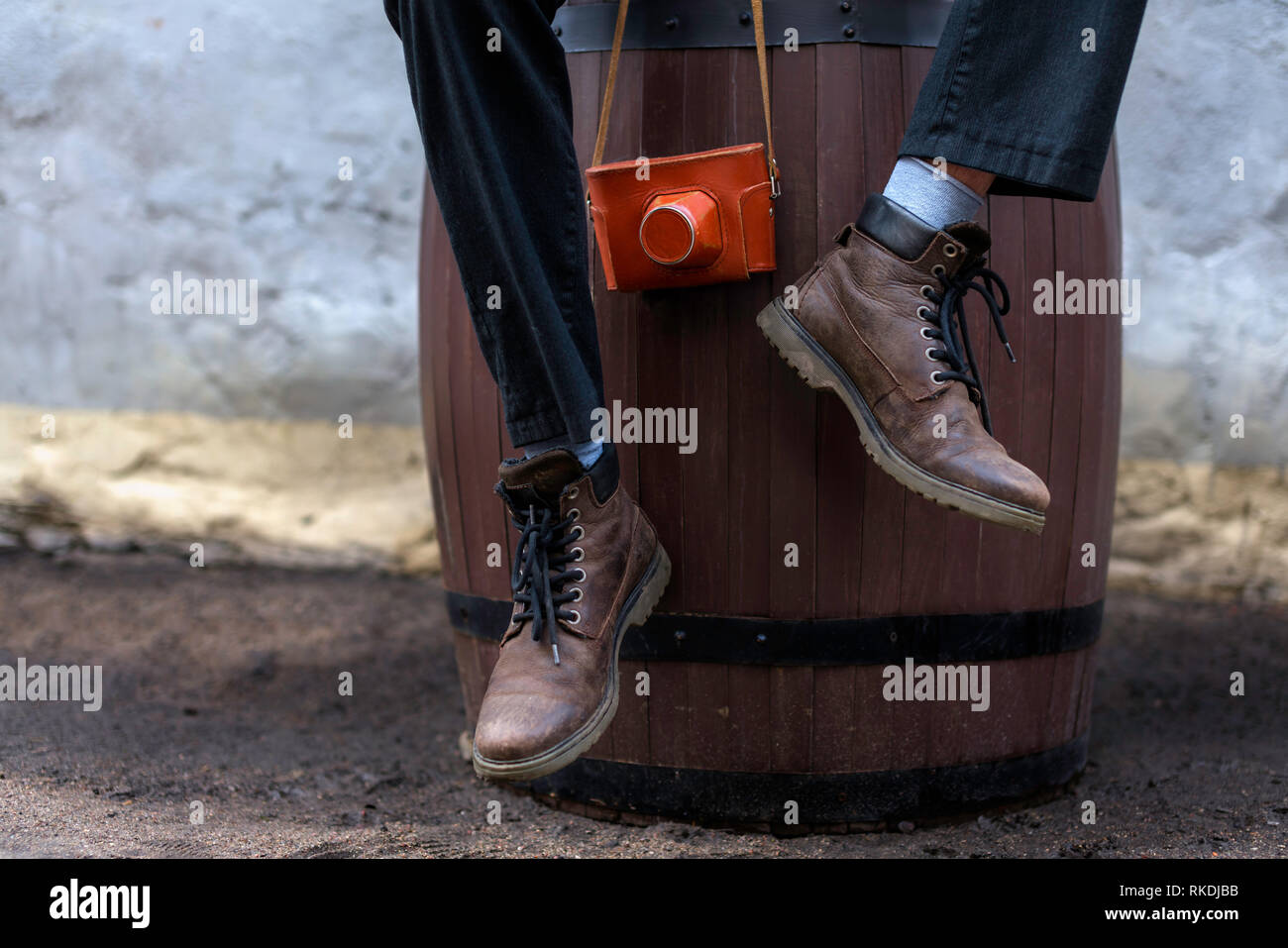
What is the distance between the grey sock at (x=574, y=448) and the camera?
1269 mm

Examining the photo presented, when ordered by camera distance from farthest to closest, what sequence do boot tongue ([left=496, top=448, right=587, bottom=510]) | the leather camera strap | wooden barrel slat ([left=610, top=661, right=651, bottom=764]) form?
wooden barrel slat ([left=610, top=661, right=651, bottom=764]) < the leather camera strap < boot tongue ([left=496, top=448, right=587, bottom=510])

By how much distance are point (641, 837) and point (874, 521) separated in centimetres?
50

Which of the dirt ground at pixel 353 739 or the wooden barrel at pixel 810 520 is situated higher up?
the wooden barrel at pixel 810 520

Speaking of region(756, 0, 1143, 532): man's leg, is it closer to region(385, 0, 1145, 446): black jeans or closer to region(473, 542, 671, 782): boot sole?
region(385, 0, 1145, 446): black jeans

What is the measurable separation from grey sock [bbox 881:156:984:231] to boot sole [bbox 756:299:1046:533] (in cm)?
18

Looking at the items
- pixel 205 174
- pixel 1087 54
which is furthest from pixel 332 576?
pixel 1087 54

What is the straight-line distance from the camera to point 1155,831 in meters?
1.52

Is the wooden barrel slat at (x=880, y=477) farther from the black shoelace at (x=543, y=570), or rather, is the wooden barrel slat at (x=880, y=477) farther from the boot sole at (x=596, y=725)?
the black shoelace at (x=543, y=570)

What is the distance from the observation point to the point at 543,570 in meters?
1.29

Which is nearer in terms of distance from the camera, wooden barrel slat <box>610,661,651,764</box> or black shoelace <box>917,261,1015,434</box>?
black shoelace <box>917,261,1015,434</box>

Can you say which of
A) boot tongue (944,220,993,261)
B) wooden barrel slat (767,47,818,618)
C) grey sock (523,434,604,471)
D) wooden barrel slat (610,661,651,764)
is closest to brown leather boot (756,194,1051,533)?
boot tongue (944,220,993,261)

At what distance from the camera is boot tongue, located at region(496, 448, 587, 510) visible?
1267 millimetres

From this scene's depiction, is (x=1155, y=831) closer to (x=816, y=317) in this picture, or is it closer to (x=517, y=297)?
(x=816, y=317)

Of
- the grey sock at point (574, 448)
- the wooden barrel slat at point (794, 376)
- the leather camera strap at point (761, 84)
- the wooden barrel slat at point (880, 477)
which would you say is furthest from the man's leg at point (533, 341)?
the wooden barrel slat at point (880, 477)
